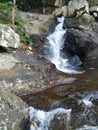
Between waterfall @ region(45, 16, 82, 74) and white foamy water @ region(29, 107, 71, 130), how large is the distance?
4.75 metres

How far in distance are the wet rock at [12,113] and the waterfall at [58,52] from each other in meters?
5.78

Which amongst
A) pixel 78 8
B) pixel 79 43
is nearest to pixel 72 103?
pixel 79 43

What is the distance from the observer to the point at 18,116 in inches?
359

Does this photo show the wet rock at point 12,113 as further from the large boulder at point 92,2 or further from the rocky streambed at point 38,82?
the large boulder at point 92,2

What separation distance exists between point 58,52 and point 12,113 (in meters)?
8.58

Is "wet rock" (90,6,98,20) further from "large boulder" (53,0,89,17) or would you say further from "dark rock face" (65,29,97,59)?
"dark rock face" (65,29,97,59)

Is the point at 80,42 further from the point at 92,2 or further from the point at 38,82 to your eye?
the point at 92,2

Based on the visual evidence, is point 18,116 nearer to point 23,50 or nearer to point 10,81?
point 10,81

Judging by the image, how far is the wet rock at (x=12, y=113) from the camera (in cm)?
887

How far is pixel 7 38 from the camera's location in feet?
46.9

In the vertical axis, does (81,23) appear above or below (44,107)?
above

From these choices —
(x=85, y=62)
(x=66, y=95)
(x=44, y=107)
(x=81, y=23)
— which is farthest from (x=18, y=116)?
(x=81, y=23)

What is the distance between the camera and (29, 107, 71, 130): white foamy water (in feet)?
32.1

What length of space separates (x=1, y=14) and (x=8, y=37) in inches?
143
